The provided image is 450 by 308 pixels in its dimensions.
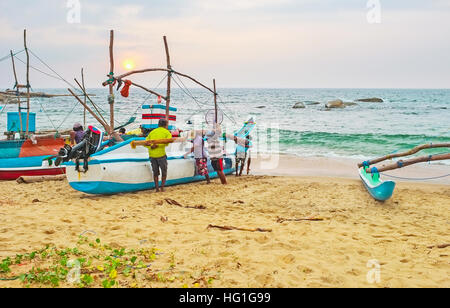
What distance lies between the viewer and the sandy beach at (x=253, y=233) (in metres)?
3.91

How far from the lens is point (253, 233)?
5363 millimetres

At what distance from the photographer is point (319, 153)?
1783 cm

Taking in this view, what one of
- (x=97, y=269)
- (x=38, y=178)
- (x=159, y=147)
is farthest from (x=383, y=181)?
(x=38, y=178)

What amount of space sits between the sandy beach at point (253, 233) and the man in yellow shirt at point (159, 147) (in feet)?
1.45

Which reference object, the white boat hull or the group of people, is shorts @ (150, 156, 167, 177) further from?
the white boat hull

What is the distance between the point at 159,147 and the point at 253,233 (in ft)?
12.4

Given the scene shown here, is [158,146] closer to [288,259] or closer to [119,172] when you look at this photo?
[119,172]

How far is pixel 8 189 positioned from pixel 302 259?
25.2 ft

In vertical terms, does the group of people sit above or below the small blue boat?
above

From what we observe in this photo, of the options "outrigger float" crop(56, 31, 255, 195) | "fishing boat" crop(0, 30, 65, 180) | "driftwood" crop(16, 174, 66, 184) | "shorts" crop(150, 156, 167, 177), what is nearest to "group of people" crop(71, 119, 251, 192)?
"shorts" crop(150, 156, 167, 177)

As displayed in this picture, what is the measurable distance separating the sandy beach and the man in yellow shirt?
441 mm

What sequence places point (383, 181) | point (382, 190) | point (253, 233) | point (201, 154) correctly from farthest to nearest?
point (201, 154) → point (383, 181) → point (382, 190) → point (253, 233)

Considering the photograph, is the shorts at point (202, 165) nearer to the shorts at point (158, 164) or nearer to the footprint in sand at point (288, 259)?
the shorts at point (158, 164)

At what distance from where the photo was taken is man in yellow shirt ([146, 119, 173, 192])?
8250mm
